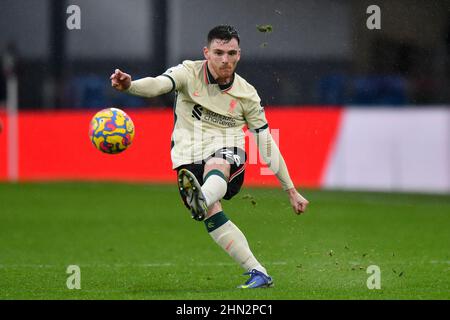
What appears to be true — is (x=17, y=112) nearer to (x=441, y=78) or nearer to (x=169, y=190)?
(x=169, y=190)

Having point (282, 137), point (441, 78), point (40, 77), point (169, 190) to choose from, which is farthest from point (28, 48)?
point (441, 78)

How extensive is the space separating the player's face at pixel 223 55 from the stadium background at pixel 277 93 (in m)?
7.20

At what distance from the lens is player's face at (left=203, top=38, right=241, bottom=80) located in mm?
8000

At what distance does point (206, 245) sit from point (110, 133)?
4352mm

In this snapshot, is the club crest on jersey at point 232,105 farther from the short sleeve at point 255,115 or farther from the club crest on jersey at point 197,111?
the club crest on jersey at point 197,111

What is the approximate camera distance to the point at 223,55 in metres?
8.04

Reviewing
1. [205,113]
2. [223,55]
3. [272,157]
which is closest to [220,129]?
[205,113]

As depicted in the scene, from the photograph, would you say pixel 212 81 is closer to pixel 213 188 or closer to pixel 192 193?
pixel 213 188

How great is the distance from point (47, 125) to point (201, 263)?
37.6 feet

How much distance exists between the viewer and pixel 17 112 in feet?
69.8

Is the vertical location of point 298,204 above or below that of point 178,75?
below

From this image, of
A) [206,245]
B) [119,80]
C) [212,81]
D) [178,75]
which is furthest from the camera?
[206,245]
